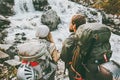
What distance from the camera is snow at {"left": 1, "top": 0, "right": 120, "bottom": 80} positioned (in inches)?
566

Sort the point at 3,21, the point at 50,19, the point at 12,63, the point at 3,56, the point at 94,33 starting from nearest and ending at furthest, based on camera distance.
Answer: the point at 94,33 → the point at 12,63 → the point at 3,56 → the point at 3,21 → the point at 50,19

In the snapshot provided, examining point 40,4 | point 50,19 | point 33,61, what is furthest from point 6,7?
point 33,61

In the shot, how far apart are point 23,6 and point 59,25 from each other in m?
2.59

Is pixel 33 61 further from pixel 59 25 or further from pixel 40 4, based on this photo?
pixel 40 4

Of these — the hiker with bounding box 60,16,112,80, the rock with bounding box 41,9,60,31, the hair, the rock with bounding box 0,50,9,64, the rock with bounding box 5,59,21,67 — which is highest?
the hair

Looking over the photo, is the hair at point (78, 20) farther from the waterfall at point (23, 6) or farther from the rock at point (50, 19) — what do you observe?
the waterfall at point (23, 6)

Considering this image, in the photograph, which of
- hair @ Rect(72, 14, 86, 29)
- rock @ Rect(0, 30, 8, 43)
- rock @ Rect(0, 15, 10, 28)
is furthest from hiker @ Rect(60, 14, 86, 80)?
rock @ Rect(0, 15, 10, 28)

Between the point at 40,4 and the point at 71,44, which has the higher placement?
the point at 71,44

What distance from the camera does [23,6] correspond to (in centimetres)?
1764

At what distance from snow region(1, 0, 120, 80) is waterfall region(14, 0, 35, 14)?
0.14 meters

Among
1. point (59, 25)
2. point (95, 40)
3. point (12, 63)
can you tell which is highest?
point (95, 40)

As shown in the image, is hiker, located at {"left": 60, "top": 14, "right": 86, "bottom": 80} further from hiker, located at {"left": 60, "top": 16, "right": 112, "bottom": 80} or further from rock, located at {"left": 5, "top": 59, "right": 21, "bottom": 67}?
rock, located at {"left": 5, "top": 59, "right": 21, "bottom": 67}

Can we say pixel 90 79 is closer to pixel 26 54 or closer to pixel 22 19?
pixel 26 54

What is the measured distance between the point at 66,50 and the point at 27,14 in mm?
12778
